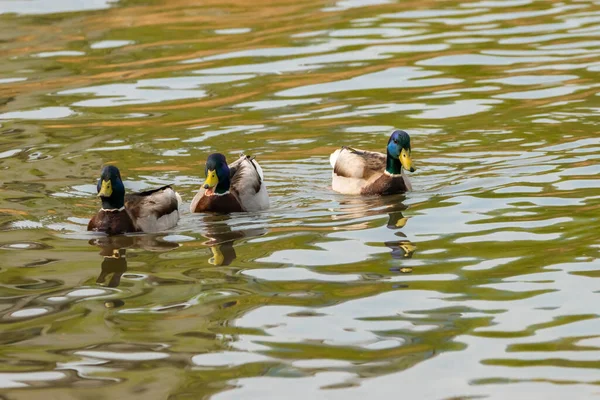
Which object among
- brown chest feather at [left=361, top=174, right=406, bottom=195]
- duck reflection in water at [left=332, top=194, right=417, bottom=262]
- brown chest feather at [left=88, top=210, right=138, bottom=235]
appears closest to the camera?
duck reflection in water at [left=332, top=194, right=417, bottom=262]

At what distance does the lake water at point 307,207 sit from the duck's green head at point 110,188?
41cm

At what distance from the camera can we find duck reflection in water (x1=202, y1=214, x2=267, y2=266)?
34.5 feet

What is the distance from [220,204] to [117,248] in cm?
163

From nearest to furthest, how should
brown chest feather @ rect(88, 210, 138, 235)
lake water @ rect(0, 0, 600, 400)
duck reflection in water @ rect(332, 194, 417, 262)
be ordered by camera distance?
lake water @ rect(0, 0, 600, 400) < duck reflection in water @ rect(332, 194, 417, 262) < brown chest feather @ rect(88, 210, 138, 235)

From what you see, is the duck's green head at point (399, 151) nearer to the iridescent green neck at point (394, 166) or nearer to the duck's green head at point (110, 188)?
the iridescent green neck at point (394, 166)

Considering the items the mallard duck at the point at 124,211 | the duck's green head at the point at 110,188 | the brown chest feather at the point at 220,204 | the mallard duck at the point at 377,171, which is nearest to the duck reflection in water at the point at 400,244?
the mallard duck at the point at 377,171

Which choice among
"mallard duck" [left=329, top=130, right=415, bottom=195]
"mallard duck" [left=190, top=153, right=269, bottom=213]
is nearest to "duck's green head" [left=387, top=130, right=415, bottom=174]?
"mallard duck" [left=329, top=130, right=415, bottom=195]

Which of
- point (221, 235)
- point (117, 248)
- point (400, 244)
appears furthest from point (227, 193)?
point (400, 244)

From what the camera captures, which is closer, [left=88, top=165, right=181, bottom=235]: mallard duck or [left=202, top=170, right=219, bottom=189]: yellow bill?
[left=88, top=165, right=181, bottom=235]: mallard duck

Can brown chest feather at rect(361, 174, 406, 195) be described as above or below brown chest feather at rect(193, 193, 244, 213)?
below

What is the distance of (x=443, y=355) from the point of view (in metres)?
7.75

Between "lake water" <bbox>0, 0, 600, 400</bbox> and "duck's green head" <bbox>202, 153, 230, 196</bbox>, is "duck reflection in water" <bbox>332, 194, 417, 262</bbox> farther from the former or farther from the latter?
"duck's green head" <bbox>202, 153, 230, 196</bbox>

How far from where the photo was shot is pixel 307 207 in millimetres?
12633

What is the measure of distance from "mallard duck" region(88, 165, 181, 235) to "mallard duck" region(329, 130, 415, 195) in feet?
6.97
